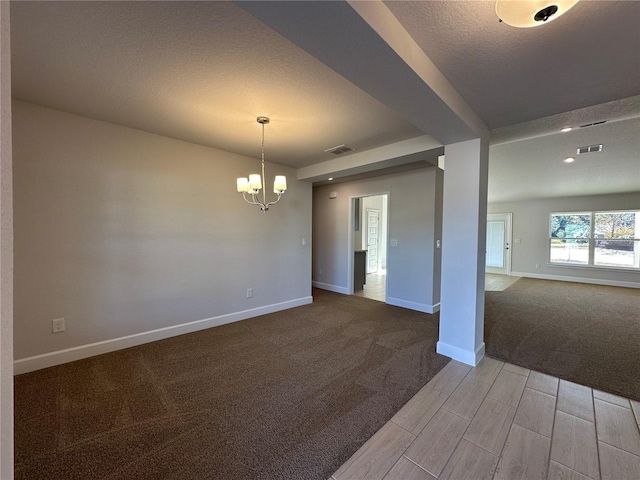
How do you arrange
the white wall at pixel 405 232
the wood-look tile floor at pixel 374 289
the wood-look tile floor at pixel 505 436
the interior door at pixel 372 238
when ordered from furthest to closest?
the interior door at pixel 372 238 < the wood-look tile floor at pixel 374 289 < the white wall at pixel 405 232 < the wood-look tile floor at pixel 505 436

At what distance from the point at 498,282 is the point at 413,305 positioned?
4.13 meters

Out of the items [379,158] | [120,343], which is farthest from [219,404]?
[379,158]

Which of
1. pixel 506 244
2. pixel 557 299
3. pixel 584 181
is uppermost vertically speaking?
pixel 584 181

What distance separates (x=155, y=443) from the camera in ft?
5.19

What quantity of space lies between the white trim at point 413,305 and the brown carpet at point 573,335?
75 centimetres

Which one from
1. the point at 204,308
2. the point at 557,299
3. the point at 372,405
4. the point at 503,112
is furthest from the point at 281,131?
the point at 557,299

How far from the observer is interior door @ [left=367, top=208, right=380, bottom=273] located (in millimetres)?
8023

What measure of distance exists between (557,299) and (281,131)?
6104mm

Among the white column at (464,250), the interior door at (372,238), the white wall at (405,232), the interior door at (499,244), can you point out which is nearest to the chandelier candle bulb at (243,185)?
the white column at (464,250)

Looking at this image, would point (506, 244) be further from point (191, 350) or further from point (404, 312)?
point (191, 350)

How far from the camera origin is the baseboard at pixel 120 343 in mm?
2387

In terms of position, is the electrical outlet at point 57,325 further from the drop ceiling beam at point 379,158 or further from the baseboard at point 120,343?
the drop ceiling beam at point 379,158

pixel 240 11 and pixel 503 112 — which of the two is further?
pixel 503 112

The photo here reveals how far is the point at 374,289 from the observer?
593 cm
